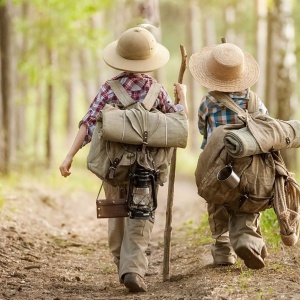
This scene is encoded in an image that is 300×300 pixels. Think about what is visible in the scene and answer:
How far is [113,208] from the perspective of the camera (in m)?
6.13

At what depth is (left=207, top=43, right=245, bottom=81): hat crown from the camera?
649 cm

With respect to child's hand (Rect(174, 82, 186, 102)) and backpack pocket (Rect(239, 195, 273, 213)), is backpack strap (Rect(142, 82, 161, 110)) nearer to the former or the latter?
child's hand (Rect(174, 82, 186, 102))

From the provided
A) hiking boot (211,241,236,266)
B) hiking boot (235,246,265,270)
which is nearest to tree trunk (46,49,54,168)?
hiking boot (211,241,236,266)

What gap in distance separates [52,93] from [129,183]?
1280cm

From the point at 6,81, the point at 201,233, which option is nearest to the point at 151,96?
the point at 201,233

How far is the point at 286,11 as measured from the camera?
14789 mm

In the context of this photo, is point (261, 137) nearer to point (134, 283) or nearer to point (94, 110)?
point (94, 110)

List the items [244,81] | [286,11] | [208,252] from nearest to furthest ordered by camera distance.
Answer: [244,81] < [208,252] < [286,11]

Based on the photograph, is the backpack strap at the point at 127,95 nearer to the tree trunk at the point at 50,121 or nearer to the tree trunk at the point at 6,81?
the tree trunk at the point at 6,81

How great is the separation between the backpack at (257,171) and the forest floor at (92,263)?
0.62m

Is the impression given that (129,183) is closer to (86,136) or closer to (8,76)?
(86,136)

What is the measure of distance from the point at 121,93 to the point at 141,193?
35.2 inches

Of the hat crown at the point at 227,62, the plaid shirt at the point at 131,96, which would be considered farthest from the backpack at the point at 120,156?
the hat crown at the point at 227,62

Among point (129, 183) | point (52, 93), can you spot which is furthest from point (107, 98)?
point (52, 93)
